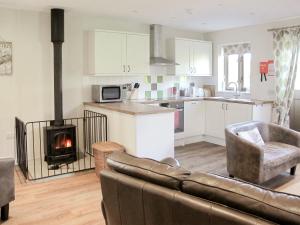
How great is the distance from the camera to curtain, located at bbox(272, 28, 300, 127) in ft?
17.0

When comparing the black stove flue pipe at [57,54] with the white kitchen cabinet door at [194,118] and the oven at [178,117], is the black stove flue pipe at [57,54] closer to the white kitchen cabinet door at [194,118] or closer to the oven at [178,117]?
the oven at [178,117]

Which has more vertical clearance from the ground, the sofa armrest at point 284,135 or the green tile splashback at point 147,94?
the green tile splashback at point 147,94

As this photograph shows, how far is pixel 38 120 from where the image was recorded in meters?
4.89

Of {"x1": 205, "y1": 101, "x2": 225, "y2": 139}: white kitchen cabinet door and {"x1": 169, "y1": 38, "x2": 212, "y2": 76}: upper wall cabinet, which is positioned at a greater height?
{"x1": 169, "y1": 38, "x2": 212, "y2": 76}: upper wall cabinet

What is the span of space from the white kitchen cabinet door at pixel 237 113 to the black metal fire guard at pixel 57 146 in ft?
8.11

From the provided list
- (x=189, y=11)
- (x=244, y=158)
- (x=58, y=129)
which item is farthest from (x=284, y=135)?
(x=58, y=129)

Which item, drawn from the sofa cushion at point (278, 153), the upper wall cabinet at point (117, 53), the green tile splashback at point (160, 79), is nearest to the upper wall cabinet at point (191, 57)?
the green tile splashback at point (160, 79)

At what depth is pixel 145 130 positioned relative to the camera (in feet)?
12.9

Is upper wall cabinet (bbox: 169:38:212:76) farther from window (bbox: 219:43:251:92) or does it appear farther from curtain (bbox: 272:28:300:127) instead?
curtain (bbox: 272:28:300:127)

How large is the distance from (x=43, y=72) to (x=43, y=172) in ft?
5.34

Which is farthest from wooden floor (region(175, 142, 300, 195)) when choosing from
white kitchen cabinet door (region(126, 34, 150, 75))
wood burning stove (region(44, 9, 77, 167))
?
wood burning stove (region(44, 9, 77, 167))

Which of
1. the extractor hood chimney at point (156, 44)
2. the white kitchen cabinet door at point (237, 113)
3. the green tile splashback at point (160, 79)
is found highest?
the extractor hood chimney at point (156, 44)

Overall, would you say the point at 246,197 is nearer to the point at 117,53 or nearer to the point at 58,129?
the point at 58,129

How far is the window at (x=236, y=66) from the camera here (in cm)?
628
